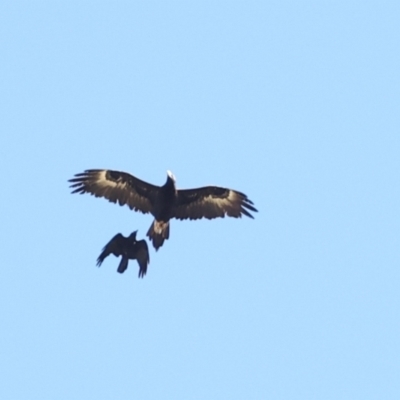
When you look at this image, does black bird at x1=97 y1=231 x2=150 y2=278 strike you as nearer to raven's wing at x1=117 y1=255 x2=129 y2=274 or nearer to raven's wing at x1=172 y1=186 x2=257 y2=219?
raven's wing at x1=117 y1=255 x2=129 y2=274

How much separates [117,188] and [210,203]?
233 centimetres

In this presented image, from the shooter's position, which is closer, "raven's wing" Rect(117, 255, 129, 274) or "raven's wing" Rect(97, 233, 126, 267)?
"raven's wing" Rect(117, 255, 129, 274)

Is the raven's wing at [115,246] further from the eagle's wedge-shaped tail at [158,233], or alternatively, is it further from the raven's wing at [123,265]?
the eagle's wedge-shaped tail at [158,233]

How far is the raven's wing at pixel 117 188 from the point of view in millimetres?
15414

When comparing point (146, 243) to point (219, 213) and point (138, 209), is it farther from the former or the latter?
point (219, 213)

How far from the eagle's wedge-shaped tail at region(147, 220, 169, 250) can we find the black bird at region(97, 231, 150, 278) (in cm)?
67

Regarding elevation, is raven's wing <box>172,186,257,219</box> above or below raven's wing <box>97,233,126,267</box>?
above

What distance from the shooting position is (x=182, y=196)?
15.3 meters

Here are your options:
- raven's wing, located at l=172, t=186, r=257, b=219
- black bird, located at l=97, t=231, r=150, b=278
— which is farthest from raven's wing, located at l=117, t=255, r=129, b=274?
raven's wing, located at l=172, t=186, r=257, b=219

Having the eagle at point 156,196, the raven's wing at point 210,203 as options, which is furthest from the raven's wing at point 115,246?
the raven's wing at point 210,203

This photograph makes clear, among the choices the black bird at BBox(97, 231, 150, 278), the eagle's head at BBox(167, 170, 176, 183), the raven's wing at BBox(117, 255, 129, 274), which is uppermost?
the eagle's head at BBox(167, 170, 176, 183)

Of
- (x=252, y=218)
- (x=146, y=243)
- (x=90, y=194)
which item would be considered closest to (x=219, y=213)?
(x=252, y=218)

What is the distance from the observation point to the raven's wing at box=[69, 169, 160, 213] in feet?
50.6

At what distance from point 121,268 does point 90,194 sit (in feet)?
6.64
